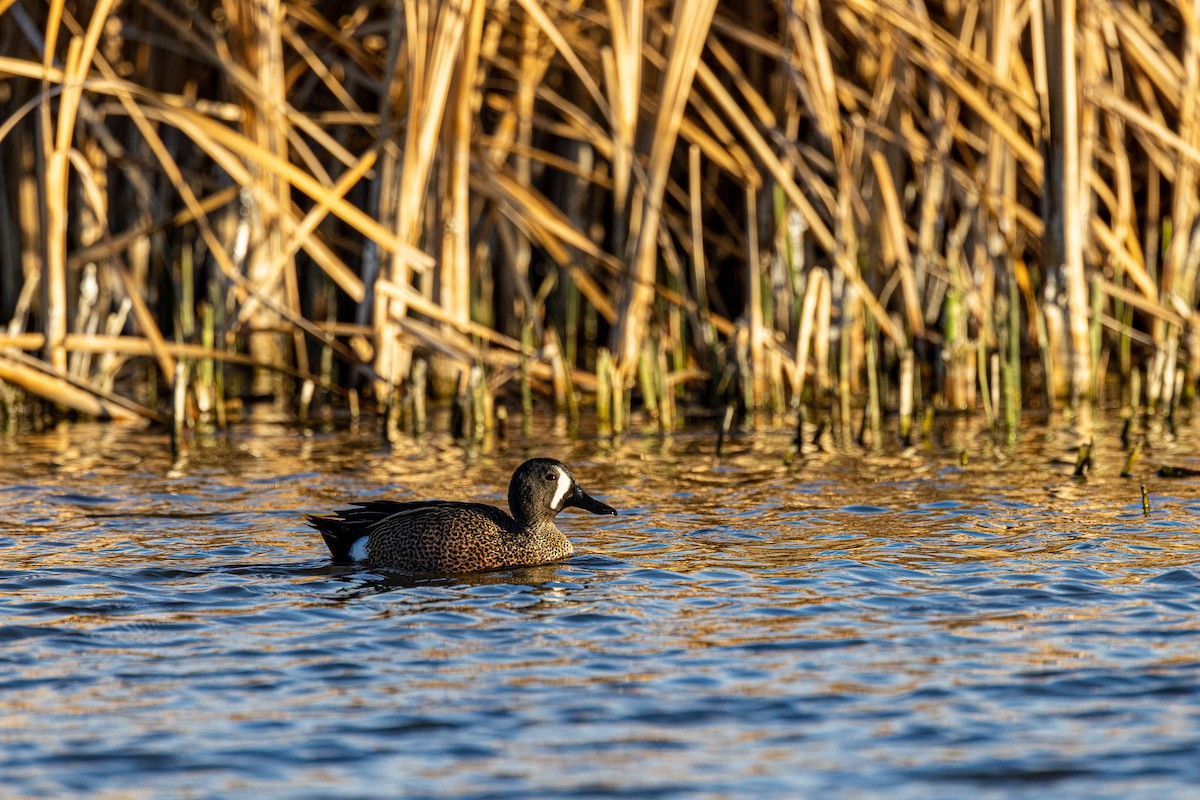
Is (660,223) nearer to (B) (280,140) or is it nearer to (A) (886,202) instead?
(A) (886,202)

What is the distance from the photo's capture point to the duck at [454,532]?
6.40m

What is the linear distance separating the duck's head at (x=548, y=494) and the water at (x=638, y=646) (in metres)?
0.23

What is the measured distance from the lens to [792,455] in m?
8.66

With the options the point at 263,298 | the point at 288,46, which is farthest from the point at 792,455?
the point at 288,46

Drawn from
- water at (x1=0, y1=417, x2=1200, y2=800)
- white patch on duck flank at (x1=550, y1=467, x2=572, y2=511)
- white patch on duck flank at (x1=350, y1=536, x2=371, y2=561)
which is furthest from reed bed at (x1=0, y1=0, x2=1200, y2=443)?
white patch on duck flank at (x1=350, y1=536, x2=371, y2=561)

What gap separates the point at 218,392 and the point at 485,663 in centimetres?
529

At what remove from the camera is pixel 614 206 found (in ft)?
36.1

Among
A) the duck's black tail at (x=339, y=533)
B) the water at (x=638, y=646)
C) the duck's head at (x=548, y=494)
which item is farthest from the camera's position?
the duck's head at (x=548, y=494)

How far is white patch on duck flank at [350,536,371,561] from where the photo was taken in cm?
648

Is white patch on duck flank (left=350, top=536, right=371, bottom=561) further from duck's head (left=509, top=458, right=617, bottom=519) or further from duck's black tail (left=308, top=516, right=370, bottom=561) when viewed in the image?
duck's head (left=509, top=458, right=617, bottom=519)

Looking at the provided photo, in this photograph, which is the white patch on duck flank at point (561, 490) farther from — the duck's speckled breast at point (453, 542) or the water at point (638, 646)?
the water at point (638, 646)

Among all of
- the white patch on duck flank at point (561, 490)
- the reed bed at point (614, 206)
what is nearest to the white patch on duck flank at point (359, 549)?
the white patch on duck flank at point (561, 490)

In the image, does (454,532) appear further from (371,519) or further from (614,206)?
(614,206)

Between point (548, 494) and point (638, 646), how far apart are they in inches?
64.0
